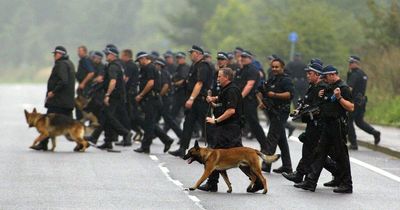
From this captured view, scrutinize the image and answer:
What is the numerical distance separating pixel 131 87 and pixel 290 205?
10.4 meters

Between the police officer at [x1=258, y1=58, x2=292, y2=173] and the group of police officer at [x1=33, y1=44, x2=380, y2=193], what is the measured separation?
0.01 metres

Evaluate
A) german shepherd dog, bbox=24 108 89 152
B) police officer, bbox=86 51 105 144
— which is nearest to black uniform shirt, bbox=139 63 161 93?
police officer, bbox=86 51 105 144

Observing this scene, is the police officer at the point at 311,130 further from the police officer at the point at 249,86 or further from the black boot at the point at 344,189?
the police officer at the point at 249,86

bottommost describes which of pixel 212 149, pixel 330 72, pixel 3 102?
pixel 3 102

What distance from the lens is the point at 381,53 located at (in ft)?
130

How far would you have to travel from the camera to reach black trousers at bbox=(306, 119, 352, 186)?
1602 centimetres

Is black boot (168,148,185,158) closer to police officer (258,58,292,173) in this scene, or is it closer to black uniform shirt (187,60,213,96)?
black uniform shirt (187,60,213,96)

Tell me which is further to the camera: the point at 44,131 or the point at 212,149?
the point at 44,131

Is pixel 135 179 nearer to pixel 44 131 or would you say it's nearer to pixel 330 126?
pixel 330 126

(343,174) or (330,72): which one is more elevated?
(330,72)

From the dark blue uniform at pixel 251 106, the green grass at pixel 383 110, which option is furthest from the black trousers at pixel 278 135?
the green grass at pixel 383 110

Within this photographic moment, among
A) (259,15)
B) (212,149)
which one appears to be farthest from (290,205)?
(259,15)

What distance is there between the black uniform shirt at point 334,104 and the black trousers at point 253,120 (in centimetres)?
340

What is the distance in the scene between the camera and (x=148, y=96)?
71.5 feet
